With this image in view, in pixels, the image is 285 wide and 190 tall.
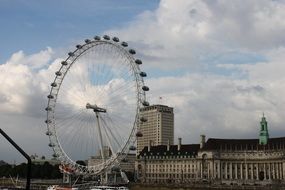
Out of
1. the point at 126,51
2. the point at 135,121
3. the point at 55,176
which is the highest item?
the point at 126,51

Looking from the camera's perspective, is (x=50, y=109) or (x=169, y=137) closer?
(x=50, y=109)

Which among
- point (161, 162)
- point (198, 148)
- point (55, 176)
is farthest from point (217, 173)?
point (55, 176)

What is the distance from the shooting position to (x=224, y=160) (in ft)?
446

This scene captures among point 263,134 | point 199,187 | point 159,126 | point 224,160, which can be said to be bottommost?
point 199,187

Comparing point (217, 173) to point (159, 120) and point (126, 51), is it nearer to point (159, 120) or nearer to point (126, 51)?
point (159, 120)

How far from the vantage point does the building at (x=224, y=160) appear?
128 m

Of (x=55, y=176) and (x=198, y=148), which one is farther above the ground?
(x=198, y=148)

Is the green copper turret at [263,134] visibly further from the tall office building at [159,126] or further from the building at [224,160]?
the tall office building at [159,126]

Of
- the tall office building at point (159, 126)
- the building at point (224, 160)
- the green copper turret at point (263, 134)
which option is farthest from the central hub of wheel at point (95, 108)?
the tall office building at point (159, 126)

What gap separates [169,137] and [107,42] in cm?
13575

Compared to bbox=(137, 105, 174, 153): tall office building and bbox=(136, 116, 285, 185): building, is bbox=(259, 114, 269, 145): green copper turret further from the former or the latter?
bbox=(137, 105, 174, 153): tall office building

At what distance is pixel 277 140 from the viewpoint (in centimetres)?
13225

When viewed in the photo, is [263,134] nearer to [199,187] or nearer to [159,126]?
[199,187]

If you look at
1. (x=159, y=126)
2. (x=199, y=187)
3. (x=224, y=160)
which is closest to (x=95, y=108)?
(x=199, y=187)
